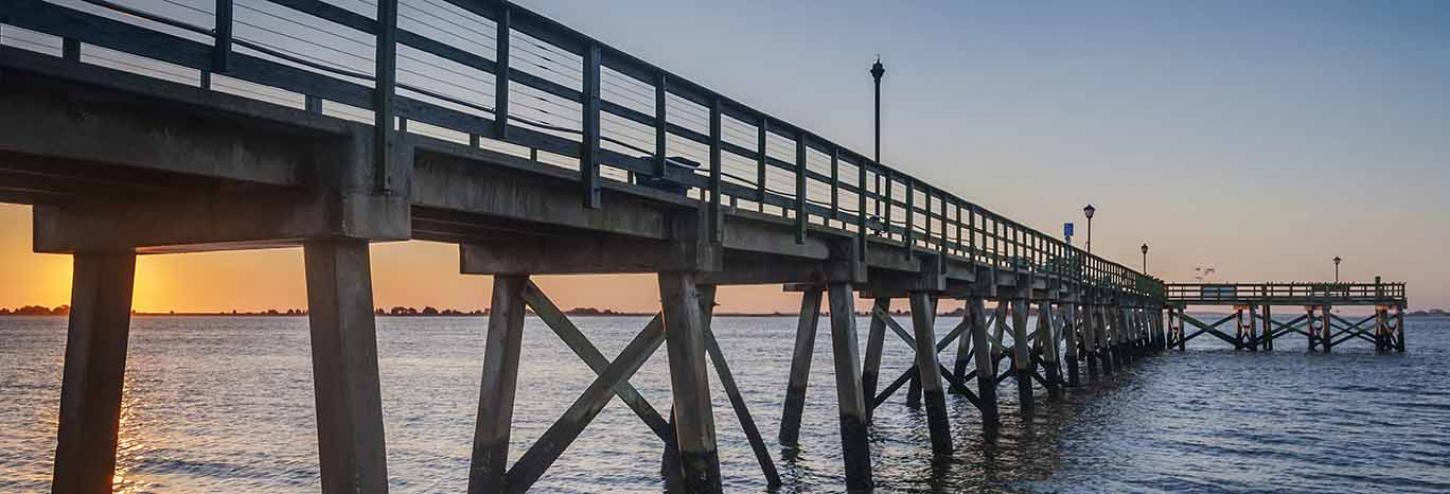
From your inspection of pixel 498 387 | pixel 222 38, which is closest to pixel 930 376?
pixel 498 387

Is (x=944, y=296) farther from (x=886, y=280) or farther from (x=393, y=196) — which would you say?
(x=393, y=196)

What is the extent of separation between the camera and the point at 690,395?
1073 centimetres

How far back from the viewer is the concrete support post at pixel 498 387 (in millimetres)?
11766

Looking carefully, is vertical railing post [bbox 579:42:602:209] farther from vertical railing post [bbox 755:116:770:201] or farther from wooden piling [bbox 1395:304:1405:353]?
wooden piling [bbox 1395:304:1405:353]

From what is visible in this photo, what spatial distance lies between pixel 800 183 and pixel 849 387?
3.13 m

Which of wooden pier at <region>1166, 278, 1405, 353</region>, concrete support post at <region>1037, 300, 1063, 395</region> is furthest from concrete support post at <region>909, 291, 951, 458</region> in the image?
wooden pier at <region>1166, 278, 1405, 353</region>

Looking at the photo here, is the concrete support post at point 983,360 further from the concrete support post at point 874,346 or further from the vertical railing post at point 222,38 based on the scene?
the vertical railing post at point 222,38

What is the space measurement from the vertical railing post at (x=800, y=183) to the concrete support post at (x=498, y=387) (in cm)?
318

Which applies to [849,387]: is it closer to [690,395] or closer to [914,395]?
[690,395]

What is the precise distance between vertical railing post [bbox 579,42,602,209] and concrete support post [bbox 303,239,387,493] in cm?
260

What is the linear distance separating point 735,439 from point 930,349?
5786 millimetres

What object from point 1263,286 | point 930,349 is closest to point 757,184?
point 930,349

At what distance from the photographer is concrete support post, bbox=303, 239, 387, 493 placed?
6484mm

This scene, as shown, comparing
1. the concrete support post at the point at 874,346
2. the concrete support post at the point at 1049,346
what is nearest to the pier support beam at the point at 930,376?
the concrete support post at the point at 874,346
